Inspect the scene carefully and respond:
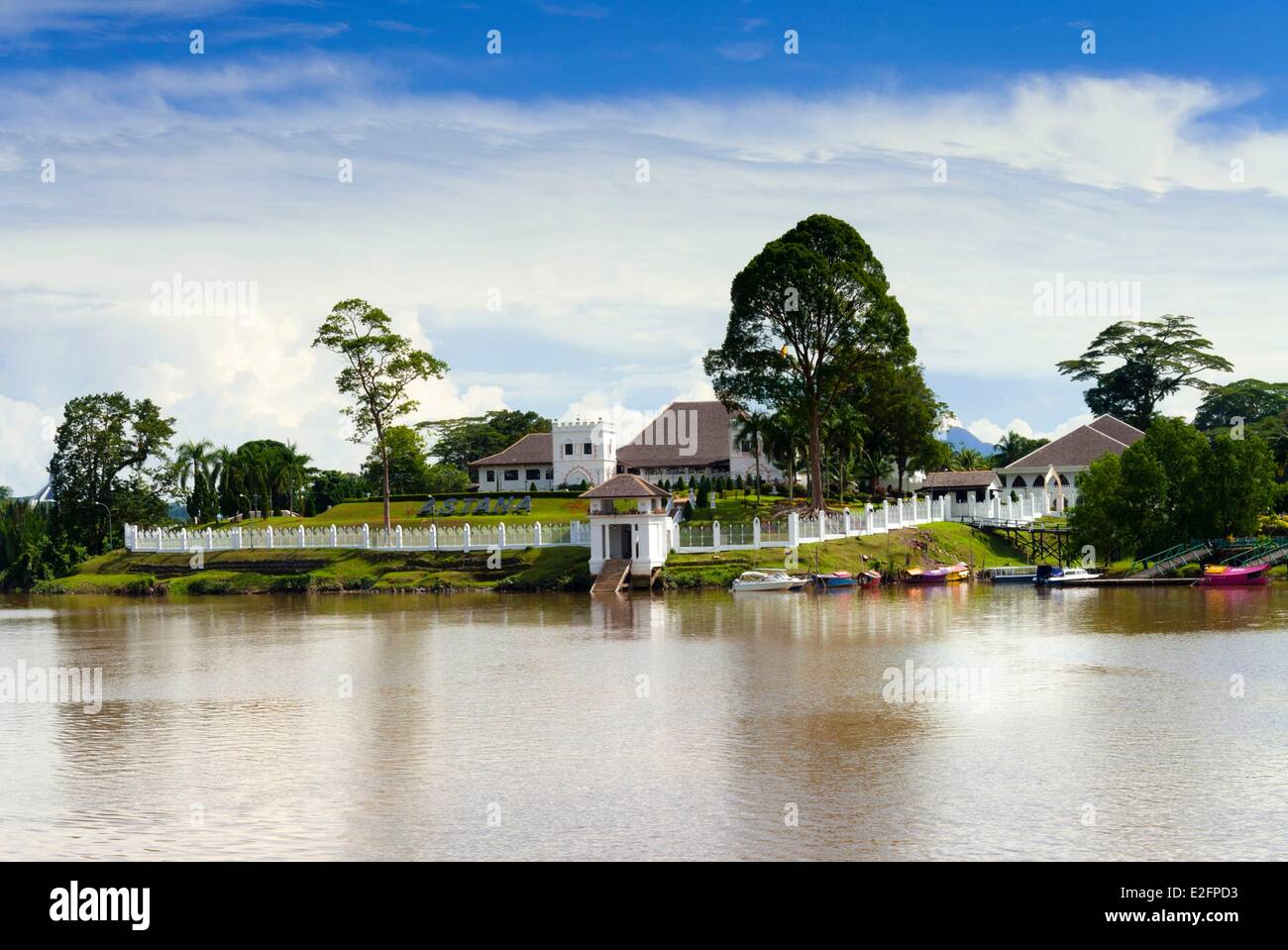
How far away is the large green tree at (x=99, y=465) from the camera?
8581 centimetres

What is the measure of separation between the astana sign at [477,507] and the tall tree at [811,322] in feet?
56.5

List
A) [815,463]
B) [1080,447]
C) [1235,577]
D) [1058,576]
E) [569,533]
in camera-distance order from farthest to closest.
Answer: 1. [1080,447]
2. [815,463]
3. [569,533]
4. [1058,576]
5. [1235,577]

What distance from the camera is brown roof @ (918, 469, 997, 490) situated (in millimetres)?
85062

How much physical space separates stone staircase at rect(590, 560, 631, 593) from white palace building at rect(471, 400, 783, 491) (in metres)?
34.3

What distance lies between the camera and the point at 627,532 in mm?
66438

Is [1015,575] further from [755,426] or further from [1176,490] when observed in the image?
[755,426]

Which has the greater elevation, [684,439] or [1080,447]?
[684,439]

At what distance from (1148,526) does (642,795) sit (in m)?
49.3

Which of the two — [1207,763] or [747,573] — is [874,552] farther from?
[1207,763]

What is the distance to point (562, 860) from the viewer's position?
17.0 metres

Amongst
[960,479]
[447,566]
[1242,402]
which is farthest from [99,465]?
[1242,402]

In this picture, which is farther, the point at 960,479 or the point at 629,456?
the point at 629,456

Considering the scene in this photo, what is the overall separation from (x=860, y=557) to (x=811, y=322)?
13.0 meters

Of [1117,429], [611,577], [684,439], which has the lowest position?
[611,577]
